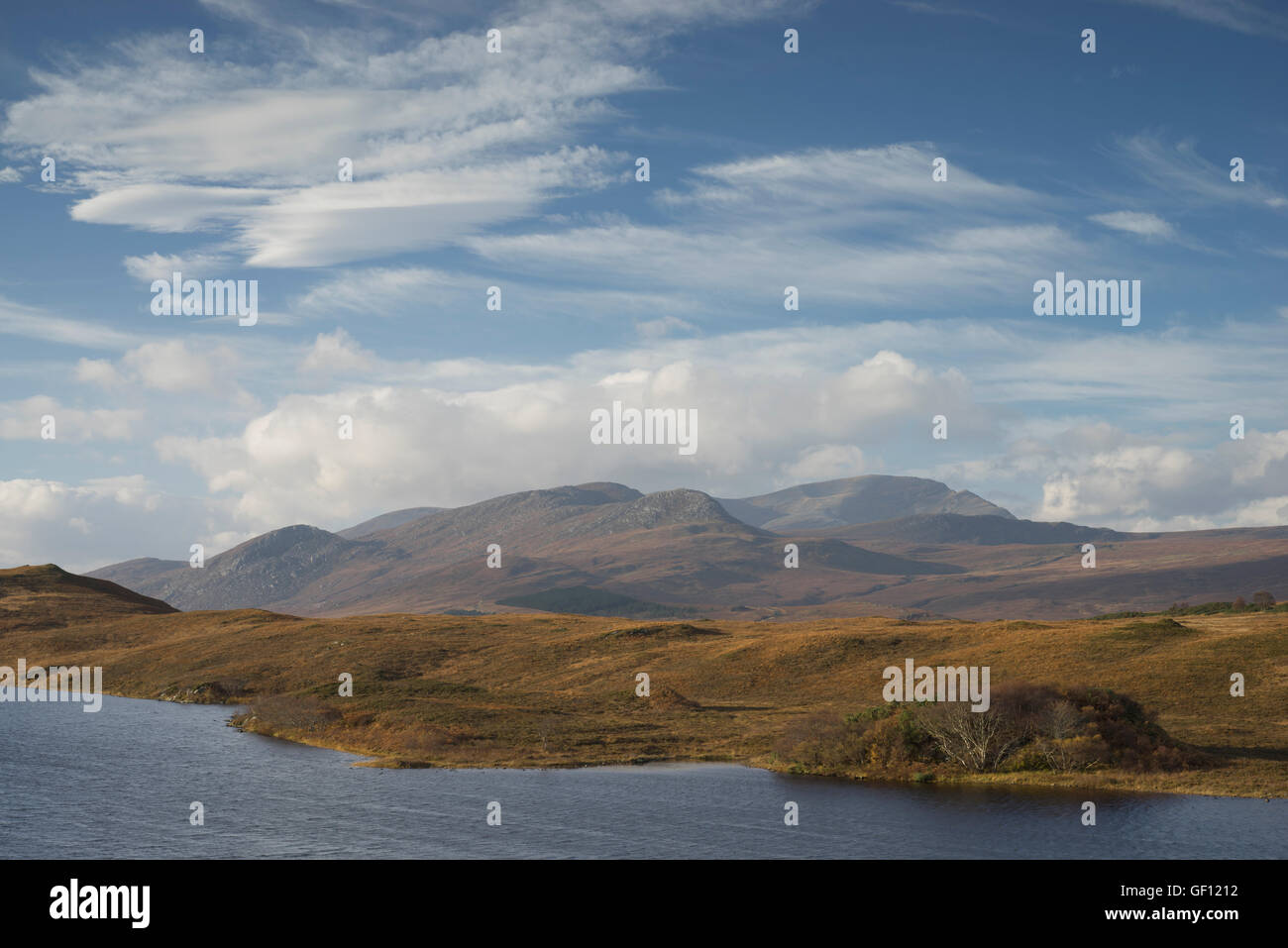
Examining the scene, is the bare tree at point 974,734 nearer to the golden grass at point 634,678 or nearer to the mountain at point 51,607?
the golden grass at point 634,678

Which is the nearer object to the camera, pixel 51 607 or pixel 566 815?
pixel 566 815

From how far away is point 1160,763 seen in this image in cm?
6344

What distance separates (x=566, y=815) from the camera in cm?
5434

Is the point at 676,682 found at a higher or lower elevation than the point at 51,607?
lower

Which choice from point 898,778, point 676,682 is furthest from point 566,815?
point 676,682

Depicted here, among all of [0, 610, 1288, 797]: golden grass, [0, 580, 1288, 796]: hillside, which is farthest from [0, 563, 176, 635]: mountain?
[0, 610, 1288, 797]: golden grass

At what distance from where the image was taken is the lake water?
4712 cm

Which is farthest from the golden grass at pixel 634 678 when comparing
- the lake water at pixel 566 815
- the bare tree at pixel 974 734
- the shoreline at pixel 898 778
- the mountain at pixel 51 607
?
the mountain at pixel 51 607

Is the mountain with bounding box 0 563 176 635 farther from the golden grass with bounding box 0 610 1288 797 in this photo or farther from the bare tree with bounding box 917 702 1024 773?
the bare tree with bounding box 917 702 1024 773

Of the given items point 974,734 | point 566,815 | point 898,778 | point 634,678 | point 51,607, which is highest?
point 51,607

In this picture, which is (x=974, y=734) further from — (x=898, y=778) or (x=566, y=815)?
(x=566, y=815)

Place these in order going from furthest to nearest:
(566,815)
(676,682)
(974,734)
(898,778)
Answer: (676,682), (974,734), (898,778), (566,815)
